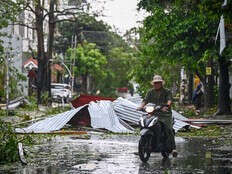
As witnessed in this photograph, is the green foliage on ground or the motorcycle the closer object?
the green foliage on ground

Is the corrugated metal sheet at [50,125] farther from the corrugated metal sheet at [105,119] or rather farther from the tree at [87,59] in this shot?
the tree at [87,59]

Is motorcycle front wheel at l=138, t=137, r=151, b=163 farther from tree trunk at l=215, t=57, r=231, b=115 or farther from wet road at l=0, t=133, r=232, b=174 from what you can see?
tree trunk at l=215, t=57, r=231, b=115

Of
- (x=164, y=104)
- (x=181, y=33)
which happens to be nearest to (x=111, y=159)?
(x=164, y=104)

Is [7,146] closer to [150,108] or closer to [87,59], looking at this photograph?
[150,108]

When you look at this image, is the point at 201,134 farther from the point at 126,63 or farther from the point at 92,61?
the point at 126,63

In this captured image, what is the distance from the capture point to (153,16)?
2831 cm

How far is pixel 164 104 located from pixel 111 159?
1557mm

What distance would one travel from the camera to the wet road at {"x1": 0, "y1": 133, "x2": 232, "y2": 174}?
1027 cm

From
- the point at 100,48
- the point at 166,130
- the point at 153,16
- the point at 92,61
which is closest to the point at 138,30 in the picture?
the point at 153,16

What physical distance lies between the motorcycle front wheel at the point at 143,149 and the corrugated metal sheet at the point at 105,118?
7.98 metres

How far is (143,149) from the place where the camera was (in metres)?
11.7

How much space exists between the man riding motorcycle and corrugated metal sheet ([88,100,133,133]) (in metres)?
7.46

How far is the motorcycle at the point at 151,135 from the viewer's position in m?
11.7

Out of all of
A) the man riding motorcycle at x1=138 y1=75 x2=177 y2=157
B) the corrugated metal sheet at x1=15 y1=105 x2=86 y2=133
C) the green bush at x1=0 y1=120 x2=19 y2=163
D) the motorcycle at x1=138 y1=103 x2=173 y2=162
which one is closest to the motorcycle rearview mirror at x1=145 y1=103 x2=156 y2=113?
the motorcycle at x1=138 y1=103 x2=173 y2=162
